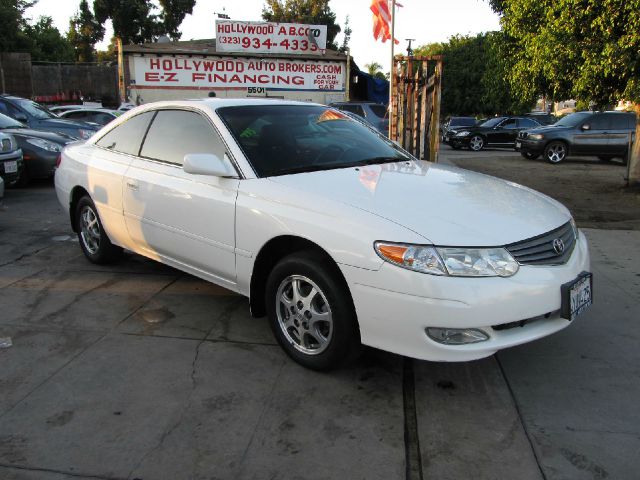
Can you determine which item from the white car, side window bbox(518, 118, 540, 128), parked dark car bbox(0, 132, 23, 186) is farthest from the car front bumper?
side window bbox(518, 118, 540, 128)

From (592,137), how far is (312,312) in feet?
53.4

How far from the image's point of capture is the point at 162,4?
45562mm

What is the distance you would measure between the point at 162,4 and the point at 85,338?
4773 cm

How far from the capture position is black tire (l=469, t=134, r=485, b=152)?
22797 mm

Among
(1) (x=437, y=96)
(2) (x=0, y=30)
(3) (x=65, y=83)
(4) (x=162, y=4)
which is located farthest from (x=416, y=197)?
(4) (x=162, y=4)

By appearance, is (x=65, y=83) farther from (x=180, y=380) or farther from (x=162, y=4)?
(x=180, y=380)

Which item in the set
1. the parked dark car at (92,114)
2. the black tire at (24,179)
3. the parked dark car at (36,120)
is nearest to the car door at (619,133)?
the parked dark car at (92,114)

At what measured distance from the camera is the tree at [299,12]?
155 ft

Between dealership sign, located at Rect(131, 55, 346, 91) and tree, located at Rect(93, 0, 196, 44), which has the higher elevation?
tree, located at Rect(93, 0, 196, 44)

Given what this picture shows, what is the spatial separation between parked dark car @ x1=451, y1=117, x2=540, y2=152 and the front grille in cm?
2058

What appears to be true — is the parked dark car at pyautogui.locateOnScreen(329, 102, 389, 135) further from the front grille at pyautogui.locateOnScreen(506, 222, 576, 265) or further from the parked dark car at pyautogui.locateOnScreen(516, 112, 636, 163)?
the front grille at pyautogui.locateOnScreen(506, 222, 576, 265)

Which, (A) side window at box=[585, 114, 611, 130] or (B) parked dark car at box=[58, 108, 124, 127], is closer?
(B) parked dark car at box=[58, 108, 124, 127]

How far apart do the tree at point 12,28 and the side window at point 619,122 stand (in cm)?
3173

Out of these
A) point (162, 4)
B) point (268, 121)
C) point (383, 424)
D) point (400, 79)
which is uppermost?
point (162, 4)
